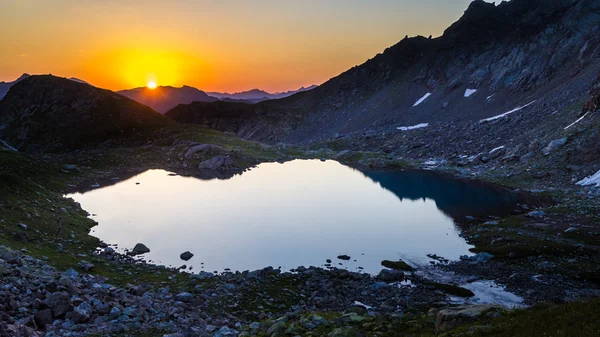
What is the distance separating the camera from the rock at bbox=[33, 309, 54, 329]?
18797mm

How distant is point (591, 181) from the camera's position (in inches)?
2392

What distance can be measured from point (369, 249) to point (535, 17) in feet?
576

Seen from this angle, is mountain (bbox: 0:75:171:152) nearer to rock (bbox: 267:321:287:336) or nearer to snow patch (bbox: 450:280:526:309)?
snow patch (bbox: 450:280:526:309)

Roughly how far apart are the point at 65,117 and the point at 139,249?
124 meters

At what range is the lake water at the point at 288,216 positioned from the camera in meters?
42.1

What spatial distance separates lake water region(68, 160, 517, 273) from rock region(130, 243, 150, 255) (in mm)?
849

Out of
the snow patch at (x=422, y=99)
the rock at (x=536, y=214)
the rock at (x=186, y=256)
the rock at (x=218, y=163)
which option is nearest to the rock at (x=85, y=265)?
the rock at (x=186, y=256)

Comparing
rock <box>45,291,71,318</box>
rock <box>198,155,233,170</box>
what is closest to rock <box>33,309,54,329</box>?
rock <box>45,291,71,318</box>

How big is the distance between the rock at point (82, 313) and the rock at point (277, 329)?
9.56 meters

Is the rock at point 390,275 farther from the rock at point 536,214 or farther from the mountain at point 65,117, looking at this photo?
the mountain at point 65,117

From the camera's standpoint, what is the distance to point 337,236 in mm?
48812

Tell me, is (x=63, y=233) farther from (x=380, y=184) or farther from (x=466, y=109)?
(x=466, y=109)

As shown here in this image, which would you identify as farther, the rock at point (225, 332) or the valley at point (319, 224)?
the valley at point (319, 224)

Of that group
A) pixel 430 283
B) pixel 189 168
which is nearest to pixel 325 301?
pixel 430 283
